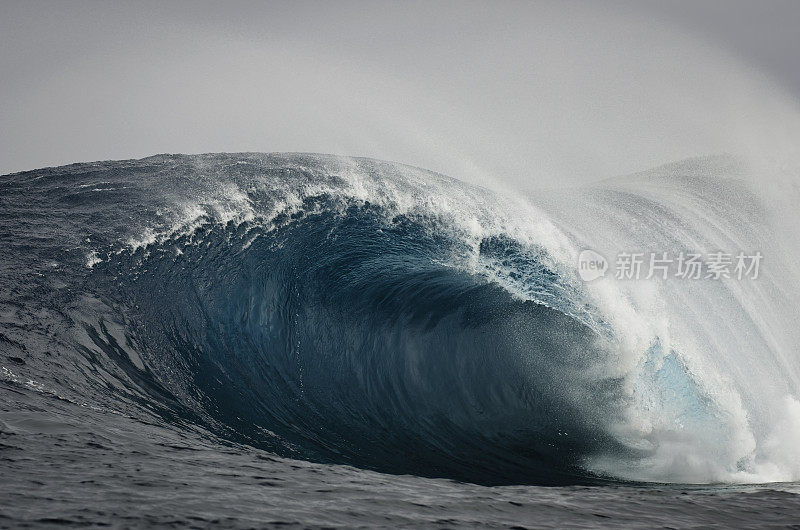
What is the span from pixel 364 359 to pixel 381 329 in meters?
0.67

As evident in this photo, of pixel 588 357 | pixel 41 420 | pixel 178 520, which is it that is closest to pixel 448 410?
pixel 588 357

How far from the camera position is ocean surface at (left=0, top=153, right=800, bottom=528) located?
3.11 metres

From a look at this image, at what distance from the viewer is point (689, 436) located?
7035 mm

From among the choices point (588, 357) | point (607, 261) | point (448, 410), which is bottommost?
point (448, 410)

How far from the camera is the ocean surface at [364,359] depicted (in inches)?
122

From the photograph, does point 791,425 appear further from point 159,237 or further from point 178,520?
point 159,237

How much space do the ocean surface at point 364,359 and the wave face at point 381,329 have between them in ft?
0.11

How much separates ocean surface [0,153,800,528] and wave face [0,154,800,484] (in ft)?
0.11

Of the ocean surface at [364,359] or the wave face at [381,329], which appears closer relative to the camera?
the ocean surface at [364,359]

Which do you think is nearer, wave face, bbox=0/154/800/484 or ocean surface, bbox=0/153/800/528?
ocean surface, bbox=0/153/800/528

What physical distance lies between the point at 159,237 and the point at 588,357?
227 inches

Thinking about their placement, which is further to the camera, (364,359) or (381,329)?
(381,329)

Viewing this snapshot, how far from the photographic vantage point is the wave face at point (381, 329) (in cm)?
605

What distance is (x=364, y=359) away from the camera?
7910 millimetres
